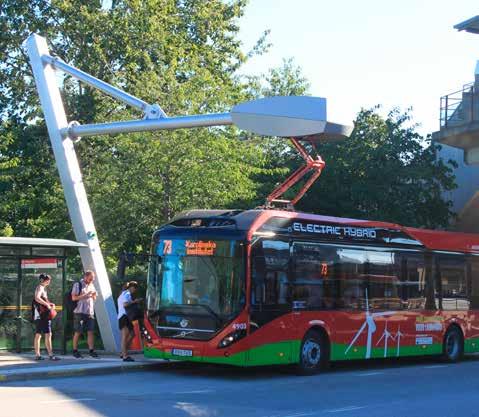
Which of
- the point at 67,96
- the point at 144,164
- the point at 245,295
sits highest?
the point at 67,96

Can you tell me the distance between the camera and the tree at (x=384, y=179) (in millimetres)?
31609

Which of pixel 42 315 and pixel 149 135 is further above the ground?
pixel 149 135

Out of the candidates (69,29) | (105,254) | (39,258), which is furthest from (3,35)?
(39,258)

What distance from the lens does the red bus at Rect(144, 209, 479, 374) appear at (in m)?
15.1

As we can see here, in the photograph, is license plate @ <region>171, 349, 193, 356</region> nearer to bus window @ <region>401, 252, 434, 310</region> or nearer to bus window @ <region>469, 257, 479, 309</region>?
bus window @ <region>401, 252, 434, 310</region>

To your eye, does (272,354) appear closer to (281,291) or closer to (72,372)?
(281,291)

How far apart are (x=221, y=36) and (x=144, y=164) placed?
1519cm

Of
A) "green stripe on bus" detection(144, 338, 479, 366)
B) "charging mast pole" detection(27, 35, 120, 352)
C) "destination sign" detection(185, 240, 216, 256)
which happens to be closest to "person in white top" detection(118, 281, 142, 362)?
"charging mast pole" detection(27, 35, 120, 352)

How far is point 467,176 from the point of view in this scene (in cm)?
4106

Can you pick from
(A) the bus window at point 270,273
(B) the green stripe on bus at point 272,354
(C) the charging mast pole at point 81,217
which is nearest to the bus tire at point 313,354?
(B) the green stripe on bus at point 272,354

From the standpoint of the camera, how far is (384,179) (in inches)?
1250

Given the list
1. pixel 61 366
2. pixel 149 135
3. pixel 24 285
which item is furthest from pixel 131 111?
pixel 61 366

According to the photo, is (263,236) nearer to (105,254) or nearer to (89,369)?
(89,369)

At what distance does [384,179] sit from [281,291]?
16.9 meters
